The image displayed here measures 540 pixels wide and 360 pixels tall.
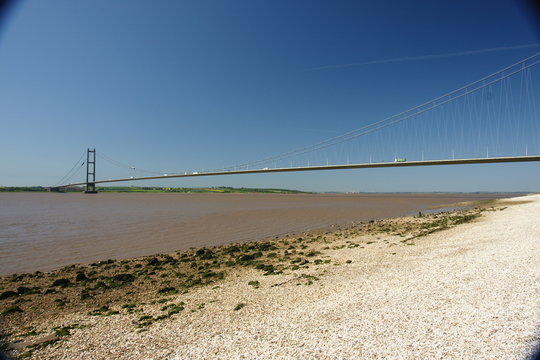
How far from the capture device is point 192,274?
20.2 feet

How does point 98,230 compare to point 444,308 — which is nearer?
point 444,308

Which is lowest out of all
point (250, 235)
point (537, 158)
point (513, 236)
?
point (250, 235)

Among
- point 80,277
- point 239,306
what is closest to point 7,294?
point 80,277

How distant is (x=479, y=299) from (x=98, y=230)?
45.6ft

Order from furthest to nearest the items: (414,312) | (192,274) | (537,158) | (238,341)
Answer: (537,158), (192,274), (414,312), (238,341)

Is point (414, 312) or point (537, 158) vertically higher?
point (537, 158)

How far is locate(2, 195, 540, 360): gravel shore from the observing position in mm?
2613

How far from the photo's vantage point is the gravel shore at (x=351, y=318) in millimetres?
2613

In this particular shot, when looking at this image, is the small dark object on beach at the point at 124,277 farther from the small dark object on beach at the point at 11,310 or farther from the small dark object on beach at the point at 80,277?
the small dark object on beach at the point at 11,310

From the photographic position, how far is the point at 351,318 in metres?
3.24

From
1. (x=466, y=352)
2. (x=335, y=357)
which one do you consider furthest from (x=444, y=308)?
(x=335, y=357)

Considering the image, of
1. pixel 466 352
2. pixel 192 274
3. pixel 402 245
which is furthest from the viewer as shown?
pixel 402 245

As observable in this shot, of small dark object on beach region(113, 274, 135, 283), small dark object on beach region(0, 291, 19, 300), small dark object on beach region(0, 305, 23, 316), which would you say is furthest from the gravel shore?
small dark object on beach region(0, 291, 19, 300)

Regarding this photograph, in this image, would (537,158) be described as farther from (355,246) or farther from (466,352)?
(466,352)
